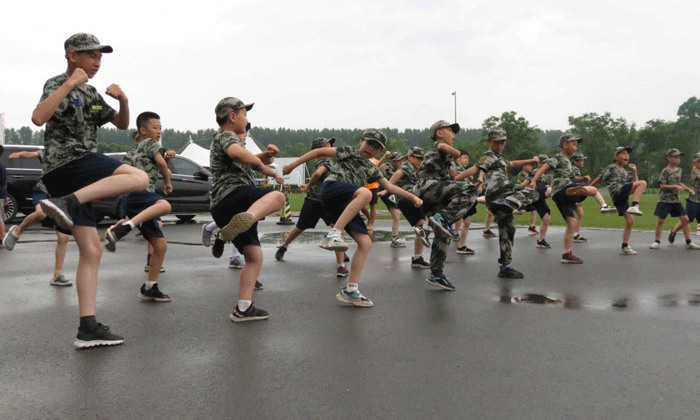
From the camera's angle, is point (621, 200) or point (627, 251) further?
point (621, 200)

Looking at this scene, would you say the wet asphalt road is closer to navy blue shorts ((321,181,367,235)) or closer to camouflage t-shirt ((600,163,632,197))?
navy blue shorts ((321,181,367,235))

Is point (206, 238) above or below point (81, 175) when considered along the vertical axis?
below

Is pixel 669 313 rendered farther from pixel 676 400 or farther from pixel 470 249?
pixel 470 249

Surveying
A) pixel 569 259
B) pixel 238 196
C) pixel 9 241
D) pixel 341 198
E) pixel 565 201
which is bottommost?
pixel 569 259

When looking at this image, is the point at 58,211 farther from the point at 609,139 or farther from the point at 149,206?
the point at 609,139

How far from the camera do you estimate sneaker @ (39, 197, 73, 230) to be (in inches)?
151

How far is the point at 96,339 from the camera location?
4184 mm

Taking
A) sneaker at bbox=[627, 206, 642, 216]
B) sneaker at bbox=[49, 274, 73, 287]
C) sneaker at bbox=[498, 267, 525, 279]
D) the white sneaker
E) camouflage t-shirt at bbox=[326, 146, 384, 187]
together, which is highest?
camouflage t-shirt at bbox=[326, 146, 384, 187]

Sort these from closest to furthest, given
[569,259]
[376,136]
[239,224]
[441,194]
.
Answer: [239,224], [376,136], [441,194], [569,259]

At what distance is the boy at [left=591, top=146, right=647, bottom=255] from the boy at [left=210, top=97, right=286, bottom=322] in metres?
7.17

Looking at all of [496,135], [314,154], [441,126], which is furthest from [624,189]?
[314,154]

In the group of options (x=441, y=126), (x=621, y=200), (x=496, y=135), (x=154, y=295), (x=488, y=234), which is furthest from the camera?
(x=488, y=234)

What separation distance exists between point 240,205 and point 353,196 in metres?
1.25

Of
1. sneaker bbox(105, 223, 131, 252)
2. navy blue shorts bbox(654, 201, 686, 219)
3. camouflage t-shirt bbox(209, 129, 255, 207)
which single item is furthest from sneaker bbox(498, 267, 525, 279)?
navy blue shorts bbox(654, 201, 686, 219)
